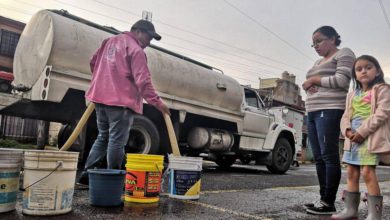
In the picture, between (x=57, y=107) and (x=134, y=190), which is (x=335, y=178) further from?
(x=57, y=107)

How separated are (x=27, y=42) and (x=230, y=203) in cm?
471

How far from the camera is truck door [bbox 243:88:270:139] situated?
379 inches

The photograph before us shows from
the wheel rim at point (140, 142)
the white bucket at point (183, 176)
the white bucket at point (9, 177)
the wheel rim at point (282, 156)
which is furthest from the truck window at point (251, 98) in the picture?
the white bucket at point (9, 177)

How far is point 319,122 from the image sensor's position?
3.72m

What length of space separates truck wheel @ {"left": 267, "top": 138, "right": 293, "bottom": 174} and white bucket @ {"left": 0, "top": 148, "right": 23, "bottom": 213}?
791 centimetres

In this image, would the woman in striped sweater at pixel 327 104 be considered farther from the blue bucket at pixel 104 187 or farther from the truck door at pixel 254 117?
the truck door at pixel 254 117

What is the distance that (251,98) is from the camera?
1012 centimetres

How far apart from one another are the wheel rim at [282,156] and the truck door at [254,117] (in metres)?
0.62

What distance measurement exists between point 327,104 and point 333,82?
238 millimetres

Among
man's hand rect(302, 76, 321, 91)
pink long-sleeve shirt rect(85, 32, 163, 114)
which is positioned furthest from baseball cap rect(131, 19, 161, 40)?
man's hand rect(302, 76, 321, 91)

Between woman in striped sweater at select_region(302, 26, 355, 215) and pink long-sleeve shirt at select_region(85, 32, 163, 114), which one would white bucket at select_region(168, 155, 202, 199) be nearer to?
pink long-sleeve shirt at select_region(85, 32, 163, 114)

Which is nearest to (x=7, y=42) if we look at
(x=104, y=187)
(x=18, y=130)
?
(x=18, y=130)

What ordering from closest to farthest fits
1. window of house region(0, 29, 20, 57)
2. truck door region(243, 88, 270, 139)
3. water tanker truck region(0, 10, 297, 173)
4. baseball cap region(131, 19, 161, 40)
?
1. baseball cap region(131, 19, 161, 40)
2. water tanker truck region(0, 10, 297, 173)
3. truck door region(243, 88, 270, 139)
4. window of house region(0, 29, 20, 57)

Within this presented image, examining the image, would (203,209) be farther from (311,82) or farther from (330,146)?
(311,82)
